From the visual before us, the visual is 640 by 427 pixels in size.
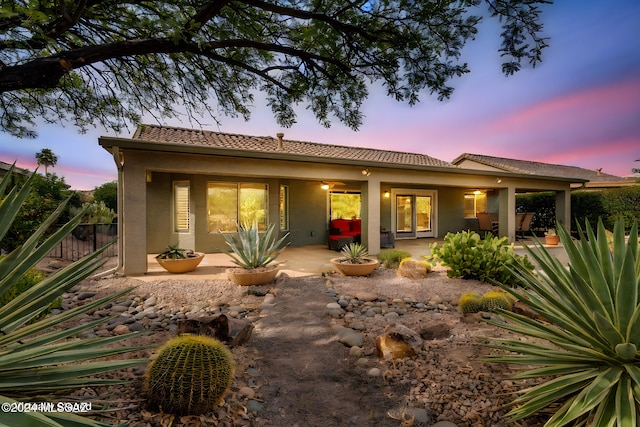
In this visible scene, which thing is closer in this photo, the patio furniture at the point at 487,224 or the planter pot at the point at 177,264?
the planter pot at the point at 177,264

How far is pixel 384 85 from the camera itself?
470 cm

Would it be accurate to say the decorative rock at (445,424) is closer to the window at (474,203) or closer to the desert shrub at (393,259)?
the desert shrub at (393,259)

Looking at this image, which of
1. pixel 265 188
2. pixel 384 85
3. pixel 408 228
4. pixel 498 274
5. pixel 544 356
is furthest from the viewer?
pixel 408 228

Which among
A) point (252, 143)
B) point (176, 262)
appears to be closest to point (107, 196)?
point (252, 143)

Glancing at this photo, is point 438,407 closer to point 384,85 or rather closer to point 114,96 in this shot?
point 384,85

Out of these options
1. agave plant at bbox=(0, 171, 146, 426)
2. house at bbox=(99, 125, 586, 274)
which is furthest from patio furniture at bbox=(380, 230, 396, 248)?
agave plant at bbox=(0, 171, 146, 426)

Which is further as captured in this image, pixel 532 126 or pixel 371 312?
pixel 532 126

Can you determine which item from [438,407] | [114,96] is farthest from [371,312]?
[114,96]

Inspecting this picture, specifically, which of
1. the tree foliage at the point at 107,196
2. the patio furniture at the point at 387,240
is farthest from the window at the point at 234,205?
the tree foliage at the point at 107,196

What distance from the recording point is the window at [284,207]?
11539 mm

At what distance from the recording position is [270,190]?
1083 cm

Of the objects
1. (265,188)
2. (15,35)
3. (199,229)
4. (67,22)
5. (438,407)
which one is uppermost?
(15,35)

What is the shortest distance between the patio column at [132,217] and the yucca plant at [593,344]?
7.00 m

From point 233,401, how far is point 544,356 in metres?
2.47
